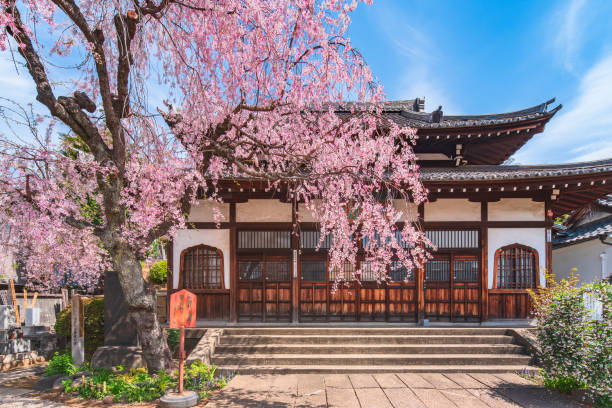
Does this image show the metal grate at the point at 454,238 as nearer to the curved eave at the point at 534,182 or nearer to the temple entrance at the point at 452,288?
the temple entrance at the point at 452,288

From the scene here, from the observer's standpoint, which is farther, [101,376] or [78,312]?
[78,312]

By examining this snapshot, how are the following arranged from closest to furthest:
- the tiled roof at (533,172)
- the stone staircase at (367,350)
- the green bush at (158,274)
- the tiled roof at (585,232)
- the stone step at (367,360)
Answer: the stone staircase at (367,350)
the stone step at (367,360)
the tiled roof at (533,172)
the tiled roof at (585,232)
the green bush at (158,274)

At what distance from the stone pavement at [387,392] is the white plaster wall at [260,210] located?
4.14 m

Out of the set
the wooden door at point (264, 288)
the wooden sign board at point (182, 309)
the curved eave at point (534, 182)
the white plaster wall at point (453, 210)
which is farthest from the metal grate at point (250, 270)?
the curved eave at point (534, 182)

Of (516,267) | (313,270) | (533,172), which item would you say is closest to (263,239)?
(313,270)

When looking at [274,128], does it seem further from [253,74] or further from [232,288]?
[232,288]

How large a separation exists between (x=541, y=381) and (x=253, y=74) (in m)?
7.99

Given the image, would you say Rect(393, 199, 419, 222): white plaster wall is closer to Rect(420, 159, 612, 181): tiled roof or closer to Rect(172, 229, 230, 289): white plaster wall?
Rect(420, 159, 612, 181): tiled roof

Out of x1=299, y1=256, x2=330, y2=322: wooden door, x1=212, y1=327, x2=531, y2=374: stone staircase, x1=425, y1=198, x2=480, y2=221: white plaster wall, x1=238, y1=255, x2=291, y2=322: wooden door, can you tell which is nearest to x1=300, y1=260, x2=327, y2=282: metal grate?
x1=299, y1=256, x2=330, y2=322: wooden door

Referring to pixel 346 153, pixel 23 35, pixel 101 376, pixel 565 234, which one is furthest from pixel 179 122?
pixel 565 234

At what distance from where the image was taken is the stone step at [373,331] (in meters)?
8.25

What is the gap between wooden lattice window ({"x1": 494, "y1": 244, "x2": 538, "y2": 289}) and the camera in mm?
9242

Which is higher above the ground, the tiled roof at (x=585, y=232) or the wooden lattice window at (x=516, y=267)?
the tiled roof at (x=585, y=232)

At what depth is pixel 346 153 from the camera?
742 cm
